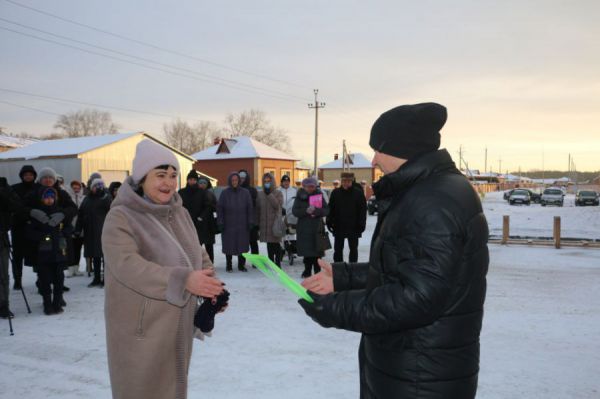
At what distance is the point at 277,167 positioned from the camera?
42.3m

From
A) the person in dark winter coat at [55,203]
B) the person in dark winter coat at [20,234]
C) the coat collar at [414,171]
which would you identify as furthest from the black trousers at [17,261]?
the coat collar at [414,171]

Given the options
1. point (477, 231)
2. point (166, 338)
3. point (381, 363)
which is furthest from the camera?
point (166, 338)

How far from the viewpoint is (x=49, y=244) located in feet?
20.3

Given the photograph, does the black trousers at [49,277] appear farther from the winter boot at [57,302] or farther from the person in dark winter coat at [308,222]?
the person in dark winter coat at [308,222]

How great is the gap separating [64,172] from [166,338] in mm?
26596

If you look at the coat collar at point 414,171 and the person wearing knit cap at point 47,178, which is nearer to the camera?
the coat collar at point 414,171

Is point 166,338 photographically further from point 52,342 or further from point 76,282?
point 76,282

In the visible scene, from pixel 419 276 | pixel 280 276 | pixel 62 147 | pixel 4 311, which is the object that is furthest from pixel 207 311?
pixel 62 147

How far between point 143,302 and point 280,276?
84cm

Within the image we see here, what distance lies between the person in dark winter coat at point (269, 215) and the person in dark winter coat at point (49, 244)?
14.0ft

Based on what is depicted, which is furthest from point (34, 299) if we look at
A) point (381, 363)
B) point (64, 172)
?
point (64, 172)

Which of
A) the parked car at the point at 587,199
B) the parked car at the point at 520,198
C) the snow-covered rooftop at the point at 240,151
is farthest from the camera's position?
the snow-covered rooftop at the point at 240,151

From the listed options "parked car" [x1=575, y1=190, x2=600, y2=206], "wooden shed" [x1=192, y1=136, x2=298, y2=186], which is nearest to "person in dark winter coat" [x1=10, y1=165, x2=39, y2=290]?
"wooden shed" [x1=192, y1=136, x2=298, y2=186]

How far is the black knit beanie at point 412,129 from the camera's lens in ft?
6.13
